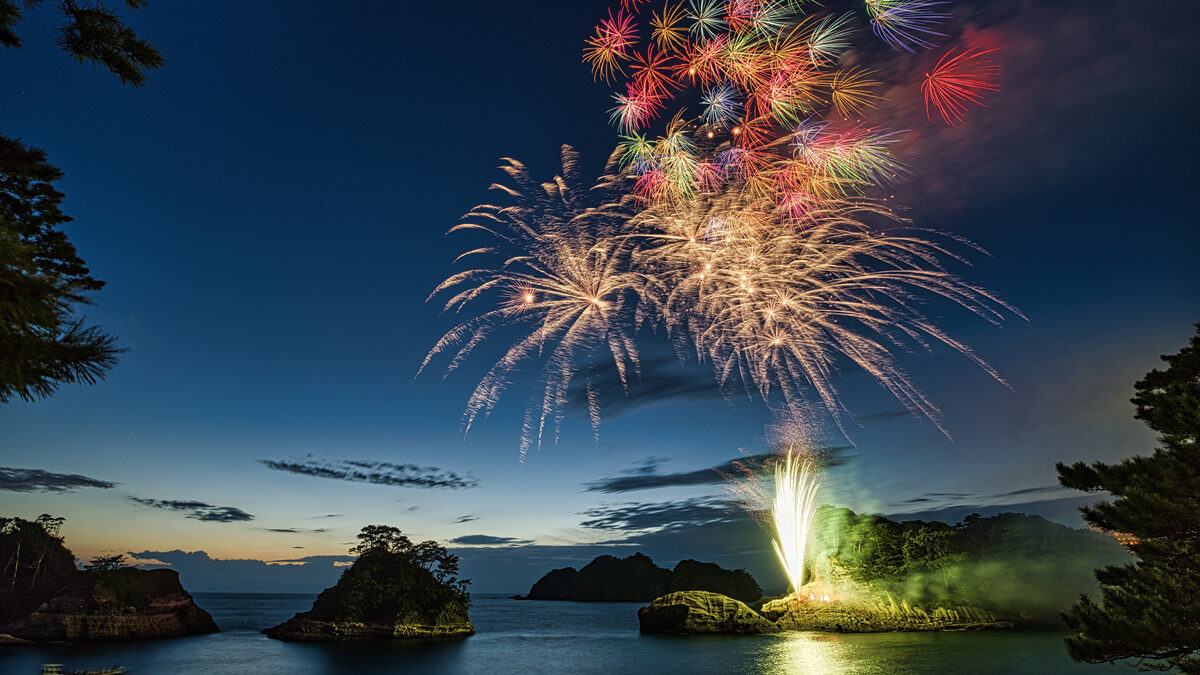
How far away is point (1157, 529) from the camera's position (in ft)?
57.4

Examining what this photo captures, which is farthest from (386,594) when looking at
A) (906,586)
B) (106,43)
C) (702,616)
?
(106,43)

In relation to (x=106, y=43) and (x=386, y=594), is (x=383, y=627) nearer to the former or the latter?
(x=386, y=594)

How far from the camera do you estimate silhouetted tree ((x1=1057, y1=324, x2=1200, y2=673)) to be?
1716 centimetres

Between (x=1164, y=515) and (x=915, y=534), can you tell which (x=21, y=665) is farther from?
(x=915, y=534)

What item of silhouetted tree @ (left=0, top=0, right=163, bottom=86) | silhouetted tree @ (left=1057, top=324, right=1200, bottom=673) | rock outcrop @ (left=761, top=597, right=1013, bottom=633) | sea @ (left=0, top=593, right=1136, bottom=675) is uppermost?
silhouetted tree @ (left=0, top=0, right=163, bottom=86)

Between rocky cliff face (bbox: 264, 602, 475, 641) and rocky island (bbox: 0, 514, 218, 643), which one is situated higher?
rocky island (bbox: 0, 514, 218, 643)

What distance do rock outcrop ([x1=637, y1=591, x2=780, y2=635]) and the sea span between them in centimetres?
241

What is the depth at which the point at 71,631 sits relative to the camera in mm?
78688

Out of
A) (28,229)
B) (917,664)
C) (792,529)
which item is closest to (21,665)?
(28,229)

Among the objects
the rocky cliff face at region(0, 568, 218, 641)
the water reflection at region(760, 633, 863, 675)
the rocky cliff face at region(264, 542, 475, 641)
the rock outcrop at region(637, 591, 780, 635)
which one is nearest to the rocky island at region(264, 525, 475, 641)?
the rocky cliff face at region(264, 542, 475, 641)

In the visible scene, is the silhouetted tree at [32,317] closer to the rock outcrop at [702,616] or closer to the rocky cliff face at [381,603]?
the rocky cliff face at [381,603]

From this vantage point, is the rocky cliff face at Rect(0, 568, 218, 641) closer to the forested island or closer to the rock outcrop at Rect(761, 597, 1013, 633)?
the forested island

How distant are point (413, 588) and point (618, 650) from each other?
33.0 m

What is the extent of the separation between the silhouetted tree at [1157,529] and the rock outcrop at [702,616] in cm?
7465
